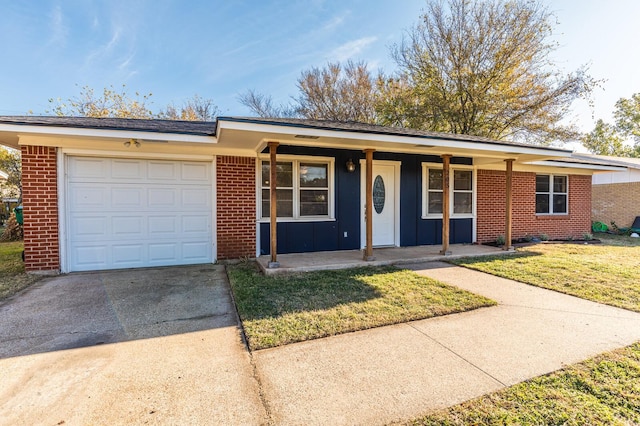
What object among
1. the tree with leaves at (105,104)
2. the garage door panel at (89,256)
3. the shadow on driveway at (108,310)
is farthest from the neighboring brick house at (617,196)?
the tree with leaves at (105,104)

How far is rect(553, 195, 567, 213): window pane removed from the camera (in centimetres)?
1035

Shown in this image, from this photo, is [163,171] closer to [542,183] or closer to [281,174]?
[281,174]

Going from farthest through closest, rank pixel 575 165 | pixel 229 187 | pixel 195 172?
pixel 575 165, pixel 229 187, pixel 195 172

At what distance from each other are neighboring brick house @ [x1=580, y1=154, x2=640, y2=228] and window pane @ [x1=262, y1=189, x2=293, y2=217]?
43.5ft

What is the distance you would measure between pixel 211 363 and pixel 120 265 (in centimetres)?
470

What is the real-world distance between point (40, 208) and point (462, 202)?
389 inches

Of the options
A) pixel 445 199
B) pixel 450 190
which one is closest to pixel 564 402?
pixel 445 199

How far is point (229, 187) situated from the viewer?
22.0 feet

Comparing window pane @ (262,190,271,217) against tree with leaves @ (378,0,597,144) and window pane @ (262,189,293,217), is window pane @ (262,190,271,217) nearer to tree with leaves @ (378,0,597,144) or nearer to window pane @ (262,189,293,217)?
window pane @ (262,189,293,217)

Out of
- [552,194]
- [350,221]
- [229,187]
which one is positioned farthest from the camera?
[552,194]

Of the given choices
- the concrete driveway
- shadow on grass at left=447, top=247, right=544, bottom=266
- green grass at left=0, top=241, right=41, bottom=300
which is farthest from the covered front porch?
green grass at left=0, top=241, right=41, bottom=300

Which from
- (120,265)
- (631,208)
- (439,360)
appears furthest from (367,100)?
(439,360)

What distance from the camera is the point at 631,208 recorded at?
42.9 ft

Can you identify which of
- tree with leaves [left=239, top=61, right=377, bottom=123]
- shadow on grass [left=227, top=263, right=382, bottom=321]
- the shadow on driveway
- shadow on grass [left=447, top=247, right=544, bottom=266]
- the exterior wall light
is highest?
tree with leaves [left=239, top=61, right=377, bottom=123]
